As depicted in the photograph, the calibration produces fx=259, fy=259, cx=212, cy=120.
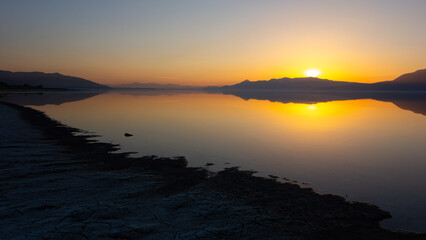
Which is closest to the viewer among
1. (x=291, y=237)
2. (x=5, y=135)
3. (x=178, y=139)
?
(x=291, y=237)

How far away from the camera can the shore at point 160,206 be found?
21.0ft

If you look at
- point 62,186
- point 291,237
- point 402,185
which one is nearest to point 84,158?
point 62,186

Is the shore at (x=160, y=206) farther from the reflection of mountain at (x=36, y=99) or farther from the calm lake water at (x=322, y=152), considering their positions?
the reflection of mountain at (x=36, y=99)

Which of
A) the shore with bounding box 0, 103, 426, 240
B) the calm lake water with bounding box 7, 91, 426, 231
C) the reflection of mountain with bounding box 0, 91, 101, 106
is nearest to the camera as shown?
the shore with bounding box 0, 103, 426, 240

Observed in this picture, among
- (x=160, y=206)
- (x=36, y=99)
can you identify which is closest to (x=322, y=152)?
(x=160, y=206)

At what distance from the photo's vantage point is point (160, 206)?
305 inches

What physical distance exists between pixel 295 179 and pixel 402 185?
13.9 ft

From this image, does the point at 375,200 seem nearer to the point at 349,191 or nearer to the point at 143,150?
the point at 349,191

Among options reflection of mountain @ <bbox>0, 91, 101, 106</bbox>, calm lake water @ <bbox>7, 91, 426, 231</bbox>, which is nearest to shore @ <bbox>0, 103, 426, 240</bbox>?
A: calm lake water @ <bbox>7, 91, 426, 231</bbox>

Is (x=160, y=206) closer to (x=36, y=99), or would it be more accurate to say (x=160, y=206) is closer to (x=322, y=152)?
(x=322, y=152)

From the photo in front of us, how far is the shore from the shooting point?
6.39 m

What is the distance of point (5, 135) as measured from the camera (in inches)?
659

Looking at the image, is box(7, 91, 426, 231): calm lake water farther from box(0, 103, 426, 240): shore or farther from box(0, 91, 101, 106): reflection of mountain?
box(0, 91, 101, 106): reflection of mountain

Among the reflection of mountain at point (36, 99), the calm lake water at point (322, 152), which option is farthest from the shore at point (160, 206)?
the reflection of mountain at point (36, 99)
